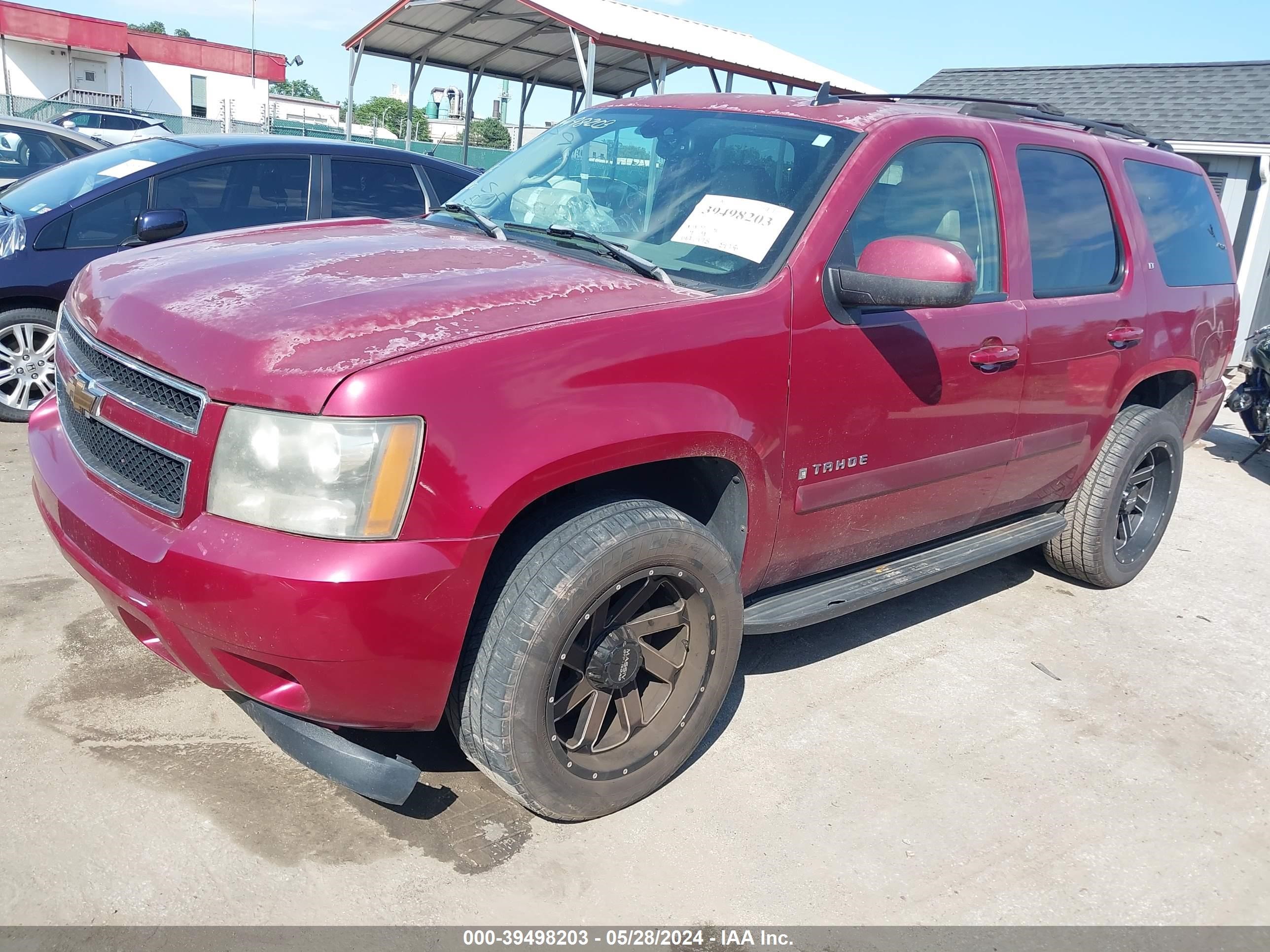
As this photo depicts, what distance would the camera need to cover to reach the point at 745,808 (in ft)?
9.84

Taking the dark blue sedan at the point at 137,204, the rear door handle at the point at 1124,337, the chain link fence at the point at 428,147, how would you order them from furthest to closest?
the chain link fence at the point at 428,147
the dark blue sedan at the point at 137,204
the rear door handle at the point at 1124,337

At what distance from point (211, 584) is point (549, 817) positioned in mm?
1088

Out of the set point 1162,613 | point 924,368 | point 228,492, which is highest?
point 924,368

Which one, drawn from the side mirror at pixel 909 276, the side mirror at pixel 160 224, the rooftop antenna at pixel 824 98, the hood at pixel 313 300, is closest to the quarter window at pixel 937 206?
the side mirror at pixel 909 276

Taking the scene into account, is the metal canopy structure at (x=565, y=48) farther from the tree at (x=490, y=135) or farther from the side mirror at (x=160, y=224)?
the tree at (x=490, y=135)

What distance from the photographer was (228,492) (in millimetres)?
2291

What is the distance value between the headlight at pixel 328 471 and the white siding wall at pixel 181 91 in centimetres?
5172

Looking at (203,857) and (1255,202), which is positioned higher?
(1255,202)

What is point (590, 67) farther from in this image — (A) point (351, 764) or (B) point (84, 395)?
(A) point (351, 764)

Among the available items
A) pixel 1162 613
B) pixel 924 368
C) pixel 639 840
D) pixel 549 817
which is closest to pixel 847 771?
pixel 639 840

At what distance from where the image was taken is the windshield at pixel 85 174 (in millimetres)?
5895

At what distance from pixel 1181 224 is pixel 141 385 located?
4511mm

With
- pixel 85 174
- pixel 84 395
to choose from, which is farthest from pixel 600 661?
pixel 85 174

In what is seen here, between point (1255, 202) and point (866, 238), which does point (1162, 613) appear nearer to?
point (866, 238)
